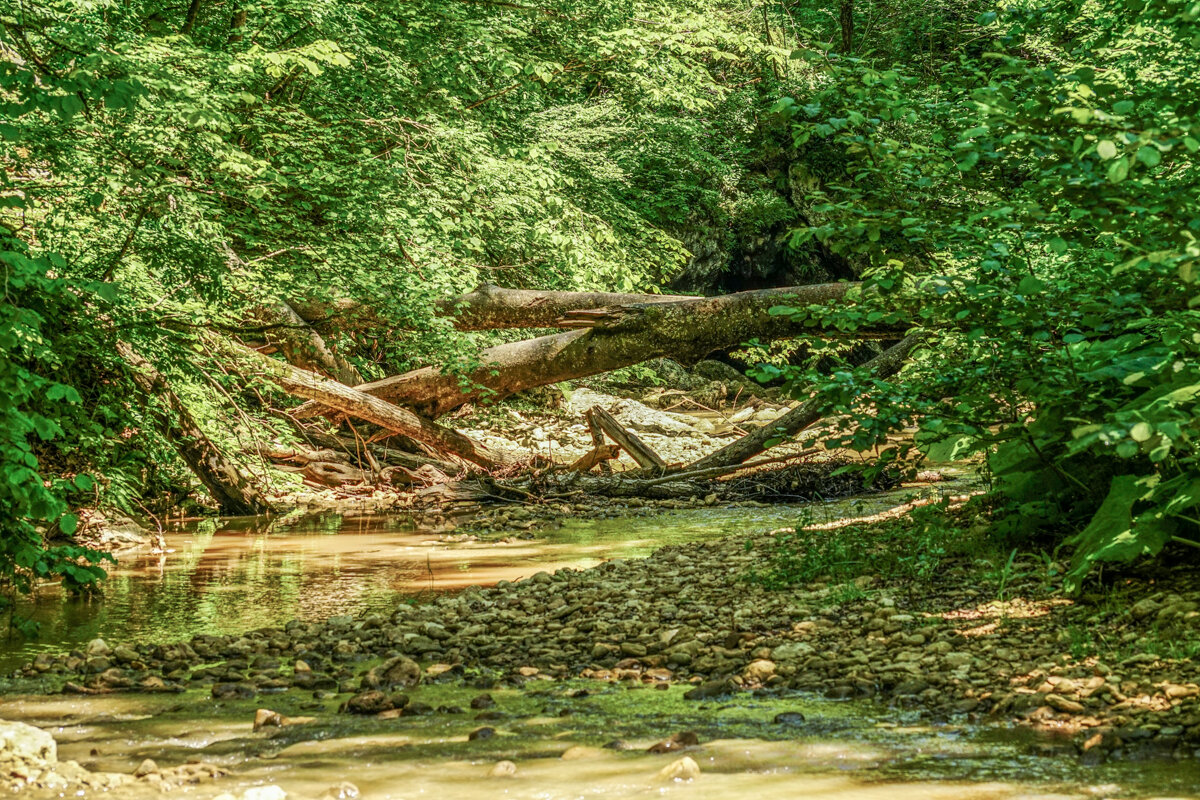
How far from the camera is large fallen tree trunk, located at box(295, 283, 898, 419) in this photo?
11289mm

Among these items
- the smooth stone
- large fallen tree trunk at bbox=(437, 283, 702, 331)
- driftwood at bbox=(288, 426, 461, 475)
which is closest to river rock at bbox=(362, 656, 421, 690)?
the smooth stone

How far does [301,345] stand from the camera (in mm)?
11602

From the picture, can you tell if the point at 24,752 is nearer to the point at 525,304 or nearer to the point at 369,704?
the point at 369,704

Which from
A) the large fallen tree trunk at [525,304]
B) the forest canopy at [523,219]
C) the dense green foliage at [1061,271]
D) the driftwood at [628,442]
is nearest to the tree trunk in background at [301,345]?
the forest canopy at [523,219]

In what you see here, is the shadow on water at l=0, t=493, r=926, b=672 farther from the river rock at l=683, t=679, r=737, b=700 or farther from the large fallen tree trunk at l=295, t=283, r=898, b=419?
the river rock at l=683, t=679, r=737, b=700

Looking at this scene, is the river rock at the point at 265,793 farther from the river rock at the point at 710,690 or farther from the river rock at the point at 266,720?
the river rock at the point at 710,690

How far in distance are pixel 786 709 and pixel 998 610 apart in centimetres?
143

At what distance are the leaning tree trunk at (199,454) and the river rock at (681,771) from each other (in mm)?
6353

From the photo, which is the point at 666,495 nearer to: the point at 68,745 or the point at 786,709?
the point at 786,709

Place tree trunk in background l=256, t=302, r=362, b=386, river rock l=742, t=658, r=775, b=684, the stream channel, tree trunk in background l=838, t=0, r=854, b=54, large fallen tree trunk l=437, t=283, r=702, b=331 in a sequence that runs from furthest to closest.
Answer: tree trunk in background l=838, t=0, r=854, b=54, large fallen tree trunk l=437, t=283, r=702, b=331, tree trunk in background l=256, t=302, r=362, b=386, river rock l=742, t=658, r=775, b=684, the stream channel

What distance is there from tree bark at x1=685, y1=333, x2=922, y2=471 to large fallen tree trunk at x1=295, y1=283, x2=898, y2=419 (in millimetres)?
944

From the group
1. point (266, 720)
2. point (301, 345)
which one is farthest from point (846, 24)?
point (266, 720)

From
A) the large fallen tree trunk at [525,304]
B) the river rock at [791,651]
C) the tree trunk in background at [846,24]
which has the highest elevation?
the tree trunk in background at [846,24]

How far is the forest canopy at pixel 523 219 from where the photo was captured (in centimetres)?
392
